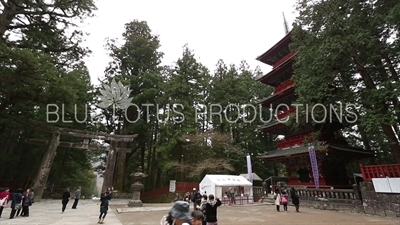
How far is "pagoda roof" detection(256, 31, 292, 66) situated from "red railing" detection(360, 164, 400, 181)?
13456 mm

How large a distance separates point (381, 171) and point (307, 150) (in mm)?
5173

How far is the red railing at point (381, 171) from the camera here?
10564mm

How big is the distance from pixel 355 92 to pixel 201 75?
16.5 metres

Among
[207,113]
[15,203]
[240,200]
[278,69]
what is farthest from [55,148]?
[278,69]

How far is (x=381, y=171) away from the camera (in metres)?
11.1

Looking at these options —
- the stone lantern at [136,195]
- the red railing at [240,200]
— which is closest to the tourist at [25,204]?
the stone lantern at [136,195]

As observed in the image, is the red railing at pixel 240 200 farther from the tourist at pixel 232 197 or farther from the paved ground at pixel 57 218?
the paved ground at pixel 57 218

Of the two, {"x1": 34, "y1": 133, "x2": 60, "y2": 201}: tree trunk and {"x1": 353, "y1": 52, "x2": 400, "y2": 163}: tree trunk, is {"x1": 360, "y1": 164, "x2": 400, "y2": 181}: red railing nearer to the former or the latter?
{"x1": 353, "y1": 52, "x2": 400, "y2": 163}: tree trunk

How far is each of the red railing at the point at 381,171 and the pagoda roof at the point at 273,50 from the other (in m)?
13.5

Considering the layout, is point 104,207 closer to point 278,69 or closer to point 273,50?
point 278,69

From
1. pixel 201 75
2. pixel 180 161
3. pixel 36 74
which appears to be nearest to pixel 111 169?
pixel 180 161

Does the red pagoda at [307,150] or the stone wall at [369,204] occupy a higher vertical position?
the red pagoda at [307,150]

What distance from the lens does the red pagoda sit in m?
16.0

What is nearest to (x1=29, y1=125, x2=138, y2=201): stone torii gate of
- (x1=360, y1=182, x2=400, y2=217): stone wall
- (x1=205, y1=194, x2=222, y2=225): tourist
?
(x1=205, y1=194, x2=222, y2=225): tourist
